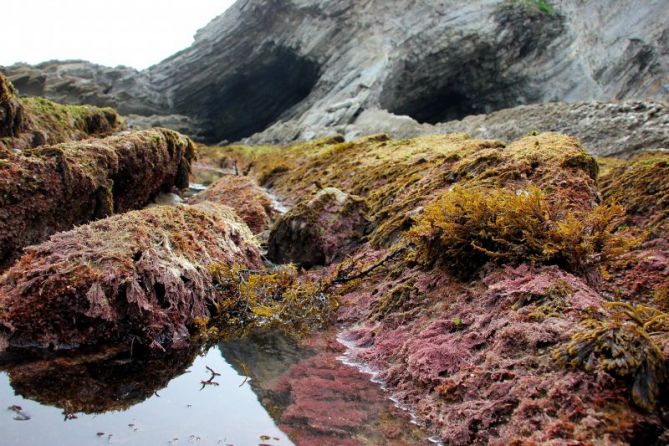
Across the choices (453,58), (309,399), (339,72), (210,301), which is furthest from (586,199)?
(339,72)

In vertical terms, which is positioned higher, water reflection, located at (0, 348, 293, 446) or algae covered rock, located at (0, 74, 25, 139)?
algae covered rock, located at (0, 74, 25, 139)

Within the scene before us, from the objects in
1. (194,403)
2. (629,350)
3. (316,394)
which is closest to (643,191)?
(629,350)

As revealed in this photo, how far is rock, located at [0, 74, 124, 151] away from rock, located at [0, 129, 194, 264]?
75.8 inches

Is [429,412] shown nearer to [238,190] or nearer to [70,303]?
[70,303]

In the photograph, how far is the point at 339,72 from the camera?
41.0m

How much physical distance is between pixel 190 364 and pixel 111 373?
0.68 m

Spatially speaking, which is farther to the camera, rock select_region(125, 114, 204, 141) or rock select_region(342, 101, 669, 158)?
rock select_region(125, 114, 204, 141)

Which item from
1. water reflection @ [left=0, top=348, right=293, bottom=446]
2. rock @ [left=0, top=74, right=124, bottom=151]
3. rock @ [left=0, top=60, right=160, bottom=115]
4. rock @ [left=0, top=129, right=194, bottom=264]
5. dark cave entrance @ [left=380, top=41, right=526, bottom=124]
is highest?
rock @ [left=0, top=60, right=160, bottom=115]

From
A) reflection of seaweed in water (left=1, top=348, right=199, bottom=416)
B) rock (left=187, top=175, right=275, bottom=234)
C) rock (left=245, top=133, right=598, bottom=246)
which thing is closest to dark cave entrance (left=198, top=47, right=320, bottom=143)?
rock (left=245, top=133, right=598, bottom=246)

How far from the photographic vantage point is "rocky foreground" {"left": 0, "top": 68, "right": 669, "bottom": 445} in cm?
308

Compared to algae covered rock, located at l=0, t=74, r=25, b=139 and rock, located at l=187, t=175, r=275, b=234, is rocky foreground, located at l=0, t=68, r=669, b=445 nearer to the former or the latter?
rock, located at l=187, t=175, r=275, b=234

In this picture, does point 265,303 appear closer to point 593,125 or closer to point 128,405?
point 128,405

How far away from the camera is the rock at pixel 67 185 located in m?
6.62

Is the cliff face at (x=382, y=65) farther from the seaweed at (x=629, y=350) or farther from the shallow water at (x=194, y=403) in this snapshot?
the seaweed at (x=629, y=350)
